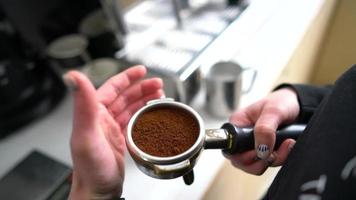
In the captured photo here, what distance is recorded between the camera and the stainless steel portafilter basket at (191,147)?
331 millimetres

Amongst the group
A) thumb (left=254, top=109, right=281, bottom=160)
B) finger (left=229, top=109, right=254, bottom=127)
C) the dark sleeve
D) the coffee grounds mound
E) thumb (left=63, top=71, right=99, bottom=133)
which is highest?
thumb (left=63, top=71, right=99, bottom=133)

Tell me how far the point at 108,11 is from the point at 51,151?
0.35 metres

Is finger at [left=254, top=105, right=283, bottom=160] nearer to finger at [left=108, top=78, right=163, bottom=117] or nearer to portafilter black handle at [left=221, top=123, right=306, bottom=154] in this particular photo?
portafilter black handle at [left=221, top=123, right=306, bottom=154]

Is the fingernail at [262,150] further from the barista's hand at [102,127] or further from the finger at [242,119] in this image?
Result: the barista's hand at [102,127]

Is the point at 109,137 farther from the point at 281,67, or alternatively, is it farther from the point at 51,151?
the point at 281,67

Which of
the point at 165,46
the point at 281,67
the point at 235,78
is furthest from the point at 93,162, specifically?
the point at 281,67

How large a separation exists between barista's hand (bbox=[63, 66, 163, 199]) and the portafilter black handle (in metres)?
0.17

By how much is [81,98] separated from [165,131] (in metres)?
0.11

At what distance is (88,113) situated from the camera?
0.32 metres

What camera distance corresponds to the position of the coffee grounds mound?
0.35 meters

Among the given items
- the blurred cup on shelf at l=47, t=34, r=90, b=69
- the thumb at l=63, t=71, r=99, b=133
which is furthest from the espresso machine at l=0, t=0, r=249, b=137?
the thumb at l=63, t=71, r=99, b=133

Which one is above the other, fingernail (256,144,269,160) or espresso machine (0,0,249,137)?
espresso machine (0,0,249,137)

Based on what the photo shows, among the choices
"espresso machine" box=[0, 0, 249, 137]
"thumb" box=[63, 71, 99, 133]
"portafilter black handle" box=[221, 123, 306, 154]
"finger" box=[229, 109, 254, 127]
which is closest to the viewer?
"thumb" box=[63, 71, 99, 133]

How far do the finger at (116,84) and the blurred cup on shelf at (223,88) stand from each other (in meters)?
0.15
